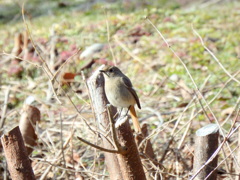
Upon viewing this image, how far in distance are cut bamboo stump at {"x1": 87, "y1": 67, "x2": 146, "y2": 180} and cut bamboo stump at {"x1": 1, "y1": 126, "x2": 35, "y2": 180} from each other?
535 millimetres

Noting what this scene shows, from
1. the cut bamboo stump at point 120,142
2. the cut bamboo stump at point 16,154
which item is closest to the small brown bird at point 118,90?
the cut bamboo stump at point 120,142

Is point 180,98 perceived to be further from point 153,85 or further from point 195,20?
point 195,20

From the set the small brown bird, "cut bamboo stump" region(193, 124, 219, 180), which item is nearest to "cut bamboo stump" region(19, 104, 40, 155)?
the small brown bird

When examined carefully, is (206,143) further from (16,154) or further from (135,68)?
(135,68)

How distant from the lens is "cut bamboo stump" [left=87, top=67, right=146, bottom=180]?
2.63 metres

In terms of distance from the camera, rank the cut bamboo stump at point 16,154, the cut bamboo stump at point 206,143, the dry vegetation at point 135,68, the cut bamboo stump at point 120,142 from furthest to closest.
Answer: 1. the dry vegetation at point 135,68
2. the cut bamboo stump at point 206,143
3. the cut bamboo stump at point 16,154
4. the cut bamboo stump at point 120,142

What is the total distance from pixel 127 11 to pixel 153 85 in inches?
138

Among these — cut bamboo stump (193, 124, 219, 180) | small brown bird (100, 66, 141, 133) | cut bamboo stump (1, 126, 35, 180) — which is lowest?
cut bamboo stump (193, 124, 219, 180)

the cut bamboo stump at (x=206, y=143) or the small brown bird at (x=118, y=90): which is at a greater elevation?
the small brown bird at (x=118, y=90)

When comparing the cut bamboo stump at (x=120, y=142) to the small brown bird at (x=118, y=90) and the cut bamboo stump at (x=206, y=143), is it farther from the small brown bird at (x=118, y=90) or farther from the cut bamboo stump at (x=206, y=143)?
the cut bamboo stump at (x=206, y=143)

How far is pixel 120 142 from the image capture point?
2625 mm

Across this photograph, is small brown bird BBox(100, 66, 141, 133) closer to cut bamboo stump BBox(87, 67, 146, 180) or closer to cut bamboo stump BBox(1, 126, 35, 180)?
cut bamboo stump BBox(87, 67, 146, 180)

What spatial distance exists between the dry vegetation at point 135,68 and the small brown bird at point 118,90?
534 millimetres

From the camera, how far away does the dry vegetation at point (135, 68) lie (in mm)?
4629
